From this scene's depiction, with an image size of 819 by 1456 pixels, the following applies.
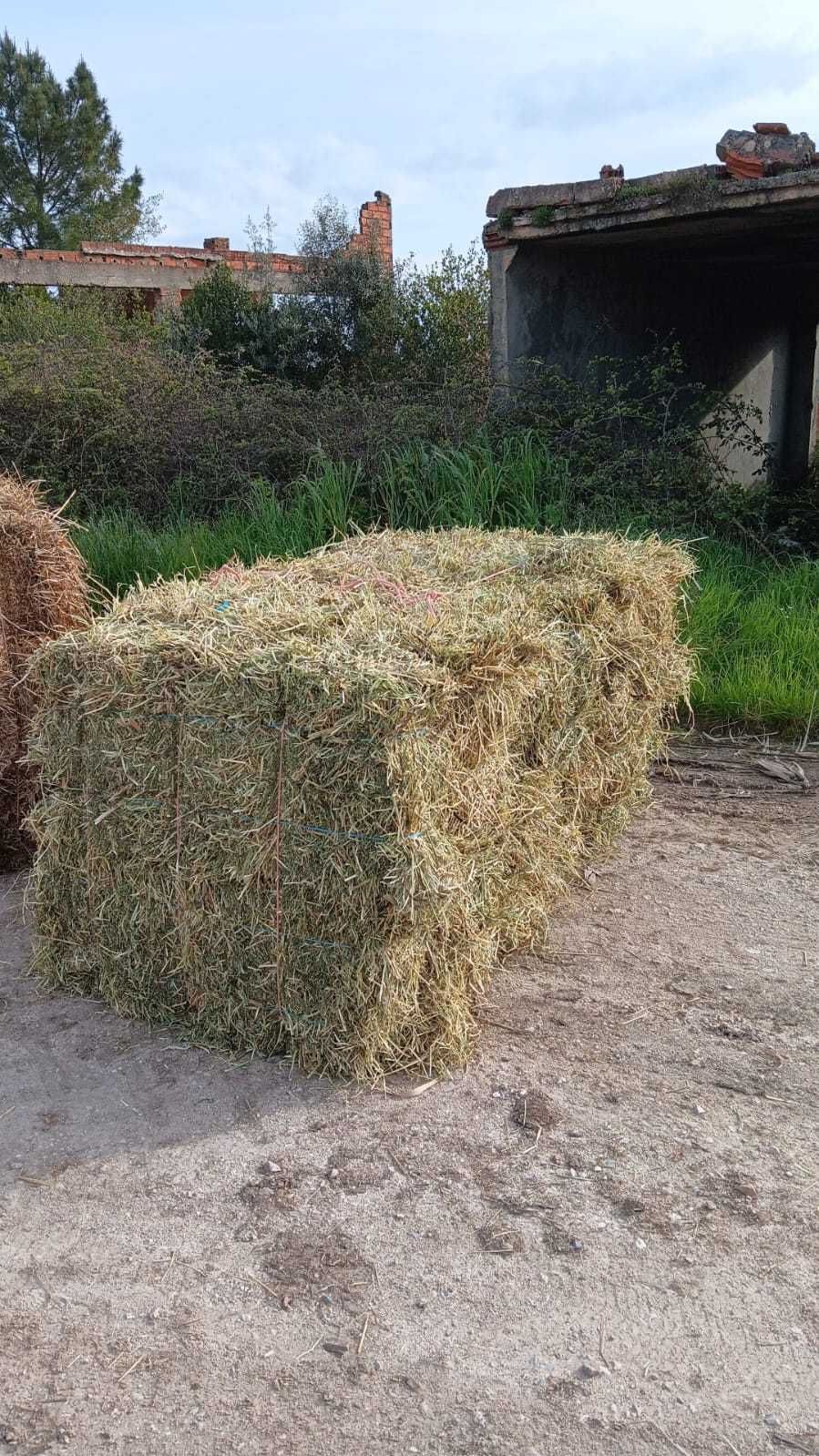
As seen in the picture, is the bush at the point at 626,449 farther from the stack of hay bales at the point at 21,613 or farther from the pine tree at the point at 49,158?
Result: the pine tree at the point at 49,158

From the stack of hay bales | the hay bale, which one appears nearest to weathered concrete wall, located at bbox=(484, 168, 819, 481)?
the stack of hay bales

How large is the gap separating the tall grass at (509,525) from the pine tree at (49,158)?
101 feet

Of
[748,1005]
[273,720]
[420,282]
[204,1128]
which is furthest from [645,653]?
[420,282]

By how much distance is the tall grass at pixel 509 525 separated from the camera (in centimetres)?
637

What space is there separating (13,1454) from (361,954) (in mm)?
1439

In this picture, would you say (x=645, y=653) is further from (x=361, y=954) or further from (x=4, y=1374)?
(x=4, y=1374)

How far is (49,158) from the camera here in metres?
36.9

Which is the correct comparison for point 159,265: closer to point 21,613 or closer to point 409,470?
point 409,470

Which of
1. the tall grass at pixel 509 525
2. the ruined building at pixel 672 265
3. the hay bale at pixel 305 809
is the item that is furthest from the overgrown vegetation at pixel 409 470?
the hay bale at pixel 305 809

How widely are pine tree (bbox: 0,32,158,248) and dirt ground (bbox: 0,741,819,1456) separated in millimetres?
36509

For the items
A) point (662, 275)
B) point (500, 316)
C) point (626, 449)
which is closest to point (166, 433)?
point (500, 316)

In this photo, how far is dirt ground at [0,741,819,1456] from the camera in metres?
2.17

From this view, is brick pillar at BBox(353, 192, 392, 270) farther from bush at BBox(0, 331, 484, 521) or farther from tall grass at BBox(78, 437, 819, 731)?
tall grass at BBox(78, 437, 819, 731)

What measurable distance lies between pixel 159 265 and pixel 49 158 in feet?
76.9
